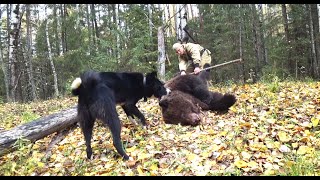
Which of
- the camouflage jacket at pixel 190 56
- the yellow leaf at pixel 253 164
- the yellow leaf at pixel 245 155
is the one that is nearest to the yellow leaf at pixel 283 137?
the yellow leaf at pixel 245 155

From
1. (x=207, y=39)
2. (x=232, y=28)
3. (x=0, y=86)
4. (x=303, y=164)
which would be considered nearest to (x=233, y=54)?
(x=232, y=28)

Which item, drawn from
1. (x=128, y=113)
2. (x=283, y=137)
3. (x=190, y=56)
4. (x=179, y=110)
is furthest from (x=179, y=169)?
(x=190, y=56)

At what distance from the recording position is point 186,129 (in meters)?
6.34

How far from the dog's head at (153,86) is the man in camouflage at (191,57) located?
2.28 meters

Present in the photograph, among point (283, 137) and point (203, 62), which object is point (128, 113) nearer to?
point (283, 137)

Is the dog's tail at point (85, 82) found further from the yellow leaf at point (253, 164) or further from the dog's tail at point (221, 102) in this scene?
the dog's tail at point (221, 102)

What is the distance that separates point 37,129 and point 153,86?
89.4 inches

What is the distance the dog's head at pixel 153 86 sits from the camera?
626cm

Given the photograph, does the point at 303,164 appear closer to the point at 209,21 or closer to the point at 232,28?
the point at 232,28

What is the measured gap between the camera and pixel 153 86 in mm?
6371

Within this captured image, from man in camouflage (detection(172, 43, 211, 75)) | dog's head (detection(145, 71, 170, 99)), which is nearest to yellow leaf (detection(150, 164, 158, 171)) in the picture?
dog's head (detection(145, 71, 170, 99))

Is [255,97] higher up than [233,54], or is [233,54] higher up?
[233,54]

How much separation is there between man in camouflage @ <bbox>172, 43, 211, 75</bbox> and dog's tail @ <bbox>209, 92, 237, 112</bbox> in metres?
1.30

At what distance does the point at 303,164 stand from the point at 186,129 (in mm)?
2551
